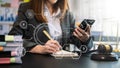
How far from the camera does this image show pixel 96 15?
148cm

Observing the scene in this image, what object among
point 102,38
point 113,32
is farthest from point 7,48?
point 113,32

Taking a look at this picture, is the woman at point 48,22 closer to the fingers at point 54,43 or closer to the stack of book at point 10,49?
the fingers at point 54,43

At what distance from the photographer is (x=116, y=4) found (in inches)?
59.4

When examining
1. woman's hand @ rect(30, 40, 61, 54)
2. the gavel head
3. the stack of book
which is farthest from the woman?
the stack of book

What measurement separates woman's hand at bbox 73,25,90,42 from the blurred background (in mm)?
82

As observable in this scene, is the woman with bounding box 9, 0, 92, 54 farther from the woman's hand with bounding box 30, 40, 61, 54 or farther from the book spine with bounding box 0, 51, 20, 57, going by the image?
the book spine with bounding box 0, 51, 20, 57

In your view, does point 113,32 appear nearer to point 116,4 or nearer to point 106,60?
point 116,4

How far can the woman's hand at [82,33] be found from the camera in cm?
123

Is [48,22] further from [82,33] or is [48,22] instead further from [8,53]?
[8,53]

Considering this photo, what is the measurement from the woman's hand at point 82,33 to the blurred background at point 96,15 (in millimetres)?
82

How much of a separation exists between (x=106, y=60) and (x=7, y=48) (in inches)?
19.4

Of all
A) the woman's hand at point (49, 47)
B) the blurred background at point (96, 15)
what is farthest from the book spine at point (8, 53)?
the blurred background at point (96, 15)

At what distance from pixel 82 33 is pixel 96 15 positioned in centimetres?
30

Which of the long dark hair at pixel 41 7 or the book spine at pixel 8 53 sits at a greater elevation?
the long dark hair at pixel 41 7
